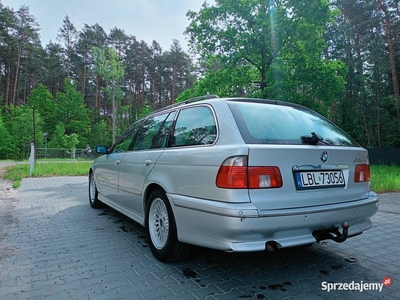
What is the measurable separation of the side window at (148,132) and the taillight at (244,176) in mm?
1521

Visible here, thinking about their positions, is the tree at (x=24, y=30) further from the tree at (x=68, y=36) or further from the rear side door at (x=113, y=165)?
the rear side door at (x=113, y=165)

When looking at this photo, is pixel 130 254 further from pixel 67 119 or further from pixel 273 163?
pixel 67 119

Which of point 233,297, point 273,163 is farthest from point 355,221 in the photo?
point 233,297

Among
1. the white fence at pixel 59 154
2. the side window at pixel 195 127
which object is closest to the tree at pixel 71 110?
the white fence at pixel 59 154

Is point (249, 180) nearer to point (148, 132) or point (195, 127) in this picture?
point (195, 127)

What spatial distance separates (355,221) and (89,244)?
3.03m

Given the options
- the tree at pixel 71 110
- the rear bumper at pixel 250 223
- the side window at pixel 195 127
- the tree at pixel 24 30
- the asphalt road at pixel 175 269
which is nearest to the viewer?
the rear bumper at pixel 250 223

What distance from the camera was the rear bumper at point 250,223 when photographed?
1.96 m

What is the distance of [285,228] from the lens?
2.04 meters

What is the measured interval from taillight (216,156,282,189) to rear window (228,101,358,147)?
0.22 metres

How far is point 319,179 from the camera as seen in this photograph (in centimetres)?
231

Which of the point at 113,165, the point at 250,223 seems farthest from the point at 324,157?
the point at 113,165

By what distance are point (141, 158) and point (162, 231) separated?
94cm

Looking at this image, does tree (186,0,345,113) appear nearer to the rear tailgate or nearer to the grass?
the grass
